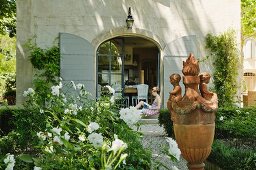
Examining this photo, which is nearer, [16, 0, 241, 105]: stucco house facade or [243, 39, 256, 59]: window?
[16, 0, 241, 105]: stucco house facade

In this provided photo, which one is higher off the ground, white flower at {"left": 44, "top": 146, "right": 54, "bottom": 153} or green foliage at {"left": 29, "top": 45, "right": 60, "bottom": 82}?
green foliage at {"left": 29, "top": 45, "right": 60, "bottom": 82}

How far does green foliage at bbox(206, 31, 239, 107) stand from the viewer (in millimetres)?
11406

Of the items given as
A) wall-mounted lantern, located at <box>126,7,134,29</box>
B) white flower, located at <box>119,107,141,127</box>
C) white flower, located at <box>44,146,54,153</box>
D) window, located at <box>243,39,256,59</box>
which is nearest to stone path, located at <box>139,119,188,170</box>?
wall-mounted lantern, located at <box>126,7,134,29</box>

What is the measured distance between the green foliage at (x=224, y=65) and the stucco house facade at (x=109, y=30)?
0.24 metres

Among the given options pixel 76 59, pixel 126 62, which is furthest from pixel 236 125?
pixel 126 62

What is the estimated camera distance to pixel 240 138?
21.2 ft

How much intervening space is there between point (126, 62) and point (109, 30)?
5.81 m

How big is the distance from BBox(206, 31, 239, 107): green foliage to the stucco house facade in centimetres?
24

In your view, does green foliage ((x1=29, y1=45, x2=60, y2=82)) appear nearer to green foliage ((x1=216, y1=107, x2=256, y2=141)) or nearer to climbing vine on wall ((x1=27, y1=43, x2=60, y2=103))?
climbing vine on wall ((x1=27, y1=43, x2=60, y2=103))

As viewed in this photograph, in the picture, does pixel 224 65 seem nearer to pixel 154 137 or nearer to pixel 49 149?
pixel 154 137

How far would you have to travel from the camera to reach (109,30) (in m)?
11.0

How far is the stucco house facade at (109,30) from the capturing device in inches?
425

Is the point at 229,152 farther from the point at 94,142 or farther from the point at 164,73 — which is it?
the point at 164,73

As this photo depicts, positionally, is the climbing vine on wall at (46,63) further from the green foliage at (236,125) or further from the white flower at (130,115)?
the white flower at (130,115)
